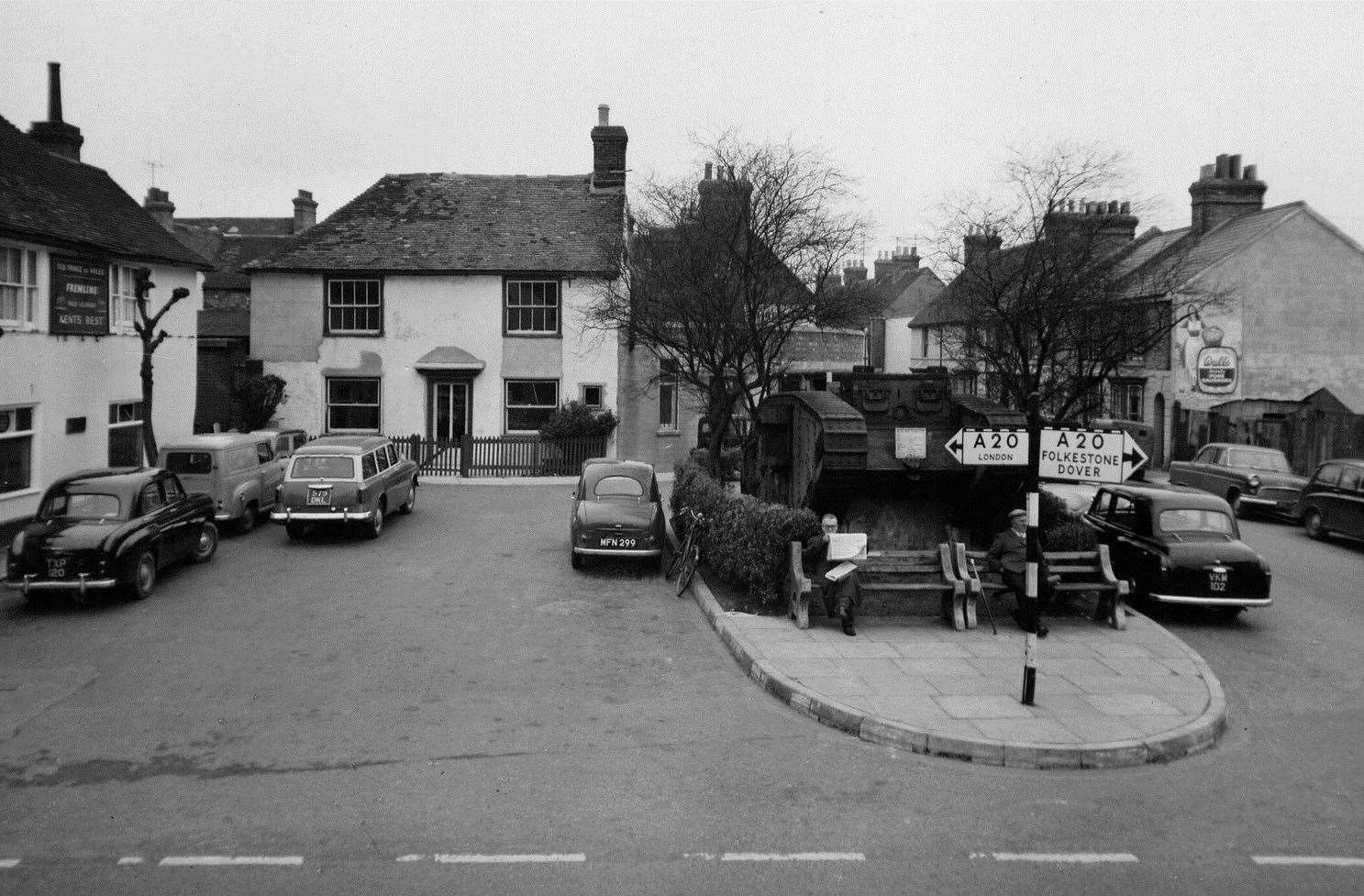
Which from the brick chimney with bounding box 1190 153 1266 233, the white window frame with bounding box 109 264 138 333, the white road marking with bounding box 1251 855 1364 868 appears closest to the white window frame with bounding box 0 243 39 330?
the white window frame with bounding box 109 264 138 333

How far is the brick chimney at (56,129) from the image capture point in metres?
23.7

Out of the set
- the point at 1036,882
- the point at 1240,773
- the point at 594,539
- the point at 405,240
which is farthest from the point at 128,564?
the point at 405,240

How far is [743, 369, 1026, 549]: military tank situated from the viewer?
13.0 meters

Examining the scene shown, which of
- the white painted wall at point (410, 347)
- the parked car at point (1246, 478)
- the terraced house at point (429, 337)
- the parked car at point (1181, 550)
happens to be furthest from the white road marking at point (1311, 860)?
the white painted wall at point (410, 347)

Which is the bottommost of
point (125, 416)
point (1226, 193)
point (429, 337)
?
point (125, 416)

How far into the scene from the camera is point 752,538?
1295cm

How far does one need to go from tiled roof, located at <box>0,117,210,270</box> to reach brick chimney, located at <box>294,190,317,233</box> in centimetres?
1934

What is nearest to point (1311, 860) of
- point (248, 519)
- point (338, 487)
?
point (338, 487)

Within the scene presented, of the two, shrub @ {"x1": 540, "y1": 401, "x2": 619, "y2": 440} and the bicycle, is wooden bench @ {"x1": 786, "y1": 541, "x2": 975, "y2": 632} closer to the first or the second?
the bicycle

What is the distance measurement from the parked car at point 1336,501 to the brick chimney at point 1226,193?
677 inches

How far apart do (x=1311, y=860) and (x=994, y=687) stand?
3.49 metres

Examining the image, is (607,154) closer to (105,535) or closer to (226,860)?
(105,535)

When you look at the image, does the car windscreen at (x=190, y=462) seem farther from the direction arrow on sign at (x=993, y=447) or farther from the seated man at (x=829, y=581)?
the direction arrow on sign at (x=993, y=447)

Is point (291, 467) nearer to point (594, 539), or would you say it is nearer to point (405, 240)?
point (594, 539)
